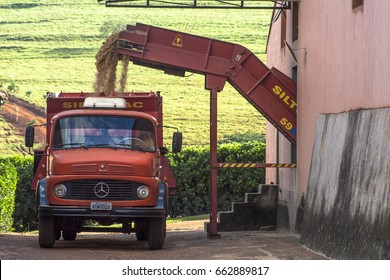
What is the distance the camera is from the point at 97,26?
4021 inches

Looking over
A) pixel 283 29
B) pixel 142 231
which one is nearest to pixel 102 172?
pixel 142 231

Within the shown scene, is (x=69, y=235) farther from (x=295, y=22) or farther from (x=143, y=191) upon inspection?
(x=295, y=22)

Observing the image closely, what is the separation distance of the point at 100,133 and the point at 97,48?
73.6 metres

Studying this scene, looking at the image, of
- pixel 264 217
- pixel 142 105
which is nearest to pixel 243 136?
pixel 264 217

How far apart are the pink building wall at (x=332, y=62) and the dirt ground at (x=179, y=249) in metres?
2.60

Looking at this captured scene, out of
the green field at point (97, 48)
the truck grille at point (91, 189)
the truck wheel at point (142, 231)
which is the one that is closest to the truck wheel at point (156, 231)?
the truck wheel at point (142, 231)

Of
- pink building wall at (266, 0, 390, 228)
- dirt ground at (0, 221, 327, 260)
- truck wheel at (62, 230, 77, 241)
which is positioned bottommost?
dirt ground at (0, 221, 327, 260)

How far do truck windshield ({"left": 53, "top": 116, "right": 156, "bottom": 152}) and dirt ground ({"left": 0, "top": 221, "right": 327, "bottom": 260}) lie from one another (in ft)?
6.64

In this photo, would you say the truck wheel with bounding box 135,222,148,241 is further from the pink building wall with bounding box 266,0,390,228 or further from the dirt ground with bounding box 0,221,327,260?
the pink building wall with bounding box 266,0,390,228

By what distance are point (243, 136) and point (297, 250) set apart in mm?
51442

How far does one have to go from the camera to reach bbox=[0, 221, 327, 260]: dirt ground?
1858cm

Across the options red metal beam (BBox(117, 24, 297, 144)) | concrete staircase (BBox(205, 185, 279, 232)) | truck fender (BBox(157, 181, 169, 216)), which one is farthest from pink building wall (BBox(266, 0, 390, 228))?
truck fender (BBox(157, 181, 169, 216))

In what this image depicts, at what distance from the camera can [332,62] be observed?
22203mm

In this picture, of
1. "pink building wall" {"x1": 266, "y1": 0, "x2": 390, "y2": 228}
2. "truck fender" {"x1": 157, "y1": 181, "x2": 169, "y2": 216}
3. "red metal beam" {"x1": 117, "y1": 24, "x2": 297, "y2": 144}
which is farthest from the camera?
"red metal beam" {"x1": 117, "y1": 24, "x2": 297, "y2": 144}
